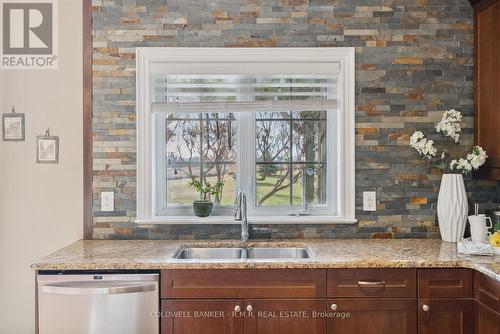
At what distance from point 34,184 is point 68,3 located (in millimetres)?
1127

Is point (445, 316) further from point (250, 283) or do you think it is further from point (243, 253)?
point (243, 253)

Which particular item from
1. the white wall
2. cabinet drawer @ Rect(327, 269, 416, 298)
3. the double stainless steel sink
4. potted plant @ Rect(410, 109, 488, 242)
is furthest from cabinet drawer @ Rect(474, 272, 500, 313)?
the white wall

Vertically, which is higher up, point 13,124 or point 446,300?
point 13,124

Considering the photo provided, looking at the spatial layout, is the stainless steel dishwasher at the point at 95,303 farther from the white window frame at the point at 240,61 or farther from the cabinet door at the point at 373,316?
the cabinet door at the point at 373,316

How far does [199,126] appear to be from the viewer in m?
3.00

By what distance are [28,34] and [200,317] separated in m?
2.02

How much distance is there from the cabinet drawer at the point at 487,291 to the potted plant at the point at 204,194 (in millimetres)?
1513

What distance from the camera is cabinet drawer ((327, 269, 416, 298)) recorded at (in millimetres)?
2248

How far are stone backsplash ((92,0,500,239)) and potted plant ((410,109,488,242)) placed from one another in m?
0.11

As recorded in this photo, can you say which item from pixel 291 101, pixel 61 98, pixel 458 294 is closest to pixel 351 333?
pixel 458 294

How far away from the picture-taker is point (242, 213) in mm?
2754

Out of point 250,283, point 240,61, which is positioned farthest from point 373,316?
point 240,61

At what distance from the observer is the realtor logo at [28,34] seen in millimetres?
2852

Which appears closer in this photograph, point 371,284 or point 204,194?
point 371,284
